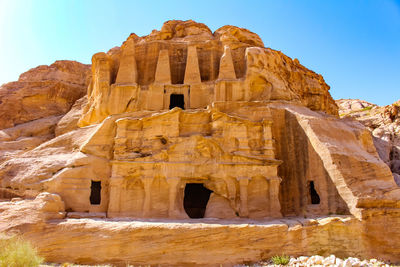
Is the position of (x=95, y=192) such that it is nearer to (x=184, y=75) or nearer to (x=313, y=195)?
(x=184, y=75)

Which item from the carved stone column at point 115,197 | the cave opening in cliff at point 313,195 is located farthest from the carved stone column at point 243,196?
the carved stone column at point 115,197

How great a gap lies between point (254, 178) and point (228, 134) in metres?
3.11

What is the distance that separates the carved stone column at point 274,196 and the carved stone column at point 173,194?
17.6 ft

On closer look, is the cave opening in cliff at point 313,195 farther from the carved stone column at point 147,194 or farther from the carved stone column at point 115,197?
the carved stone column at point 115,197

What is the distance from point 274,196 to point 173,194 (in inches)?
230

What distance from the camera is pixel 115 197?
17.5 meters

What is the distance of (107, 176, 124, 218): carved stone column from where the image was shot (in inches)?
677

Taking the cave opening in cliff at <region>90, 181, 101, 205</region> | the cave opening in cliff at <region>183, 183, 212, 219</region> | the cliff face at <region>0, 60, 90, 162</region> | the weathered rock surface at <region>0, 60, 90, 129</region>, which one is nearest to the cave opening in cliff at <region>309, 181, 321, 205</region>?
the cave opening in cliff at <region>183, 183, 212, 219</region>

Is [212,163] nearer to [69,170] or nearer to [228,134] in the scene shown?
[228,134]

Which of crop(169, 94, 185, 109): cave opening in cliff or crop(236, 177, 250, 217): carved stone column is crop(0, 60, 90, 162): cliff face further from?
crop(236, 177, 250, 217): carved stone column

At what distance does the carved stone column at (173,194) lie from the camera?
1702 cm

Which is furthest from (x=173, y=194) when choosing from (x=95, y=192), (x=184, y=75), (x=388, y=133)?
(x=388, y=133)

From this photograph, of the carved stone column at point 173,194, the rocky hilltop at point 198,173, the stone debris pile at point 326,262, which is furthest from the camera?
the carved stone column at point 173,194

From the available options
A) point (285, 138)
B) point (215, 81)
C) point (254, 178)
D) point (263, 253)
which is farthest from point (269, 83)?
point (263, 253)
